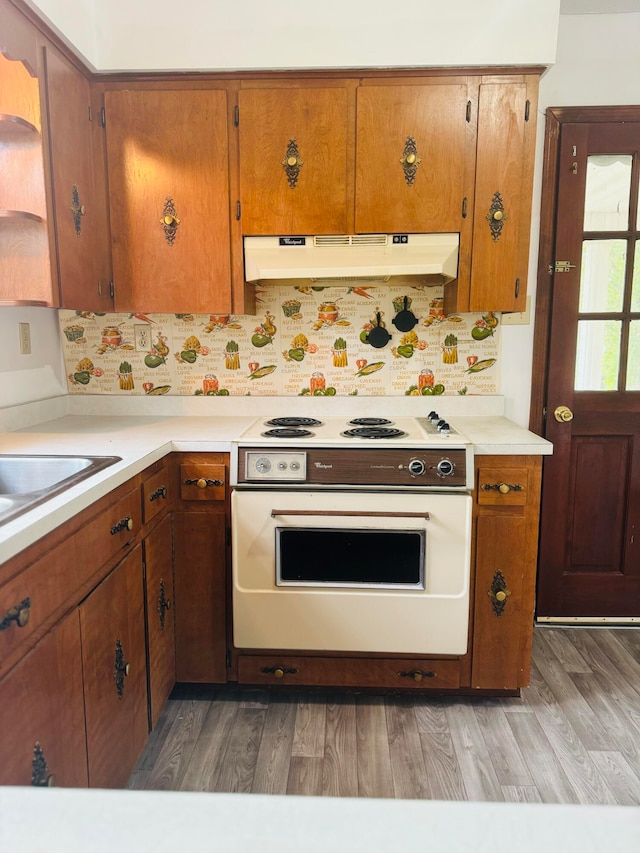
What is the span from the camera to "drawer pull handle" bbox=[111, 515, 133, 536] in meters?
1.54

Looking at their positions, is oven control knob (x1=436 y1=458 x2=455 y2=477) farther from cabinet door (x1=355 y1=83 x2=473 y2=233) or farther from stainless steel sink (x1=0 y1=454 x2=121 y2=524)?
stainless steel sink (x1=0 y1=454 x2=121 y2=524)

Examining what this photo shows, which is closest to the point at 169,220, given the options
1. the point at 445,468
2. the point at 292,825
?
the point at 445,468

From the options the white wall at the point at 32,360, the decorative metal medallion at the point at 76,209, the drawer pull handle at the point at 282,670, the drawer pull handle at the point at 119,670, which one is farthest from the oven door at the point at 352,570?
the decorative metal medallion at the point at 76,209

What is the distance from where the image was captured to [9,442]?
75.2 inches

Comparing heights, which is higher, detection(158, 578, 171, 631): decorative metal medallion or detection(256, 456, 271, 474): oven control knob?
detection(256, 456, 271, 474): oven control knob

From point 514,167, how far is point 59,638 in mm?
2083

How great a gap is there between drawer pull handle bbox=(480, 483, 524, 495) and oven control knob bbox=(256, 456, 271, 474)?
733 millimetres

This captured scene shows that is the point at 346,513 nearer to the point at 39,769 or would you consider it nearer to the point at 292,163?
the point at 39,769

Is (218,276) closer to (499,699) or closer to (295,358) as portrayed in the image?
(295,358)

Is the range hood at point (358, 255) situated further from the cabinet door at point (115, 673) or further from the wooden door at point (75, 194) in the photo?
the cabinet door at point (115, 673)

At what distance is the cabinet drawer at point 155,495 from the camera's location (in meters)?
1.79

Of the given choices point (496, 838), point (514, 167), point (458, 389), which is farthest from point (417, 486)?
point (496, 838)

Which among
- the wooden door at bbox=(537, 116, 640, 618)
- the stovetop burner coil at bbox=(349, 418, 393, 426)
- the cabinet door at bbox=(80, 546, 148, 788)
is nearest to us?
the cabinet door at bbox=(80, 546, 148, 788)

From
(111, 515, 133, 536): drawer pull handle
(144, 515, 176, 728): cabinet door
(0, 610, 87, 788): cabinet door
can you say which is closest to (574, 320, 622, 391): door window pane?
(144, 515, 176, 728): cabinet door
